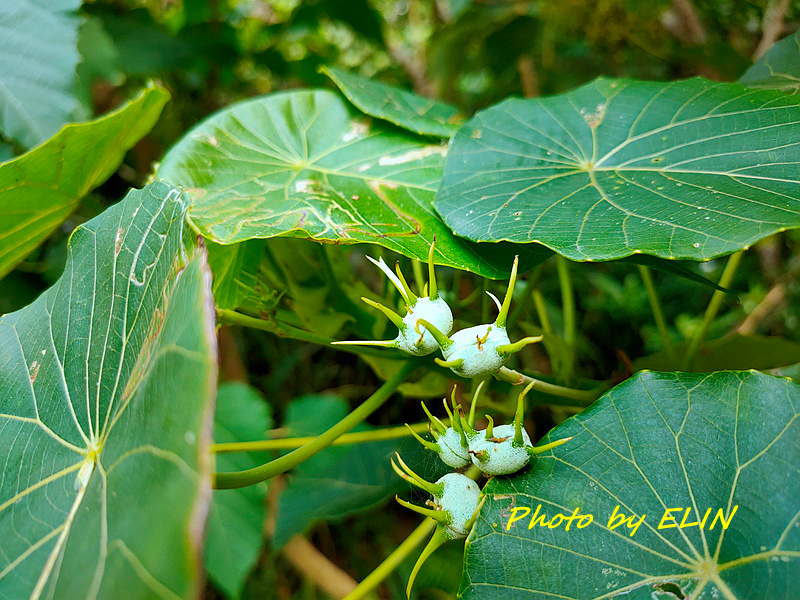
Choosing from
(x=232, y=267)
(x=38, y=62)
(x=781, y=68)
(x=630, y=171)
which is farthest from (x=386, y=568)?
(x=38, y=62)

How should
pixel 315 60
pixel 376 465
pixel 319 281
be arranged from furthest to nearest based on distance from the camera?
pixel 315 60, pixel 376 465, pixel 319 281

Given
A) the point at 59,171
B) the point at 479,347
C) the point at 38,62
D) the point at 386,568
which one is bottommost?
the point at 386,568

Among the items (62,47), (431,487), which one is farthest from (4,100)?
(431,487)

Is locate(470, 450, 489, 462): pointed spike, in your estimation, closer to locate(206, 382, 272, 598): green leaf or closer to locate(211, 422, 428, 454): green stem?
locate(211, 422, 428, 454): green stem

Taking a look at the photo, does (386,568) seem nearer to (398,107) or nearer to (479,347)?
(479,347)

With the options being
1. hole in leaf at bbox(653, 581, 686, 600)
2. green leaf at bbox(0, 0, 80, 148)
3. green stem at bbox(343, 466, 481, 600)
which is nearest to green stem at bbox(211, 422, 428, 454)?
green stem at bbox(343, 466, 481, 600)

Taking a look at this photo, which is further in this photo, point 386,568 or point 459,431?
point 386,568

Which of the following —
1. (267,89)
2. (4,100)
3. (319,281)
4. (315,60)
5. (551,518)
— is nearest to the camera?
(551,518)

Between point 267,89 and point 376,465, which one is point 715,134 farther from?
point 267,89
